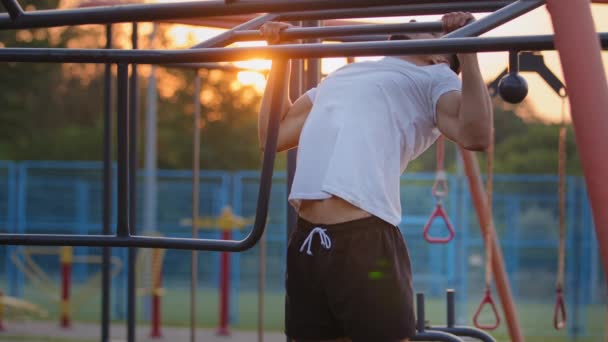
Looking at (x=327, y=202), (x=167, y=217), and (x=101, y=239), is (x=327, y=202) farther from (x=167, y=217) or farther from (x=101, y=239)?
(x=167, y=217)

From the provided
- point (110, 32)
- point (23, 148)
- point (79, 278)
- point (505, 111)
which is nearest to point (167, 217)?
point (79, 278)

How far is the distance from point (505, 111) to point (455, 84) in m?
18.8

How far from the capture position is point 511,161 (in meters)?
17.5

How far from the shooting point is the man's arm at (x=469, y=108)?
189 cm

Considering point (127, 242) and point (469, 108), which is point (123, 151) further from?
point (469, 108)

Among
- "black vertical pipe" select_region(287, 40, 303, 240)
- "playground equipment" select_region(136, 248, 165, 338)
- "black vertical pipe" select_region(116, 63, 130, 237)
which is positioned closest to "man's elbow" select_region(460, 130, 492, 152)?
"black vertical pipe" select_region(116, 63, 130, 237)

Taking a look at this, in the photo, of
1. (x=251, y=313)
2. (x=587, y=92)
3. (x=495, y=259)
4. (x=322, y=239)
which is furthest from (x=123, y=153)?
(x=251, y=313)

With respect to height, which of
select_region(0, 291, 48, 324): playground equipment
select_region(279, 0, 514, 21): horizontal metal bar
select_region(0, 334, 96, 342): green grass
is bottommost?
select_region(0, 334, 96, 342): green grass

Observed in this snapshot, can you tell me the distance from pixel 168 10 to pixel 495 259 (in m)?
1.97

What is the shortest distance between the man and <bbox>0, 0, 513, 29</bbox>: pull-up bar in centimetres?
15

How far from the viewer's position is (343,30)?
2.71m

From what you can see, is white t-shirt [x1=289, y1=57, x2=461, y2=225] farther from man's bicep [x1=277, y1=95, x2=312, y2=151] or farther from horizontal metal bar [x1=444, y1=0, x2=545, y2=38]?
horizontal metal bar [x1=444, y1=0, x2=545, y2=38]

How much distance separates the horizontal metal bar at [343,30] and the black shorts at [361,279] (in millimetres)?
459

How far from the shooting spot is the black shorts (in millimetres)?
1969
